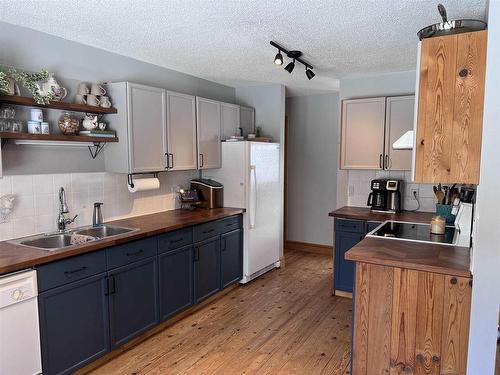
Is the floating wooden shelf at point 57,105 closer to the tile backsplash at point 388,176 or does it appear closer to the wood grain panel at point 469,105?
the wood grain panel at point 469,105

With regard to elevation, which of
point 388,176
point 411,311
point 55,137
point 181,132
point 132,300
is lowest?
point 132,300

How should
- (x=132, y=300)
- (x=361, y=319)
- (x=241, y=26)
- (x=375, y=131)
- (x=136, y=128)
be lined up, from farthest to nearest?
(x=375, y=131) < (x=136, y=128) < (x=132, y=300) < (x=241, y=26) < (x=361, y=319)

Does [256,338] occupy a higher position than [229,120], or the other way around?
[229,120]

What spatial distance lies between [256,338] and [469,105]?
2.29 meters

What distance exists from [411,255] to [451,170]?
0.57 meters

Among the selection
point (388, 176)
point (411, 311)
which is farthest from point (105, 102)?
point (388, 176)

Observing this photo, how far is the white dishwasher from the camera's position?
6.67ft

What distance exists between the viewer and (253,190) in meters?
4.17

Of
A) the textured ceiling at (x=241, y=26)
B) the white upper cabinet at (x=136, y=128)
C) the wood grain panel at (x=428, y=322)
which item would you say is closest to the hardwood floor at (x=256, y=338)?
the wood grain panel at (x=428, y=322)

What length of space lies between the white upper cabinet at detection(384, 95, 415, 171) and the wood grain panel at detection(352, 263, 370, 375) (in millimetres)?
1957

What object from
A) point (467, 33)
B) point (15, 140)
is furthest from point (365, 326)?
point (15, 140)

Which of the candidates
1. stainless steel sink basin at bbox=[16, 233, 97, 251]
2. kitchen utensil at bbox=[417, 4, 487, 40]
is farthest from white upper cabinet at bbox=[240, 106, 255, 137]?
kitchen utensil at bbox=[417, 4, 487, 40]

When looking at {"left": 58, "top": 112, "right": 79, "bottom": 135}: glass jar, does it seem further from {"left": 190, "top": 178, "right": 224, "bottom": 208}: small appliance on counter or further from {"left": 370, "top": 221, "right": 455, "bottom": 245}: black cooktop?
{"left": 370, "top": 221, "right": 455, "bottom": 245}: black cooktop

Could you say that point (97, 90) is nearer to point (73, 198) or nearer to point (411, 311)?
point (73, 198)
